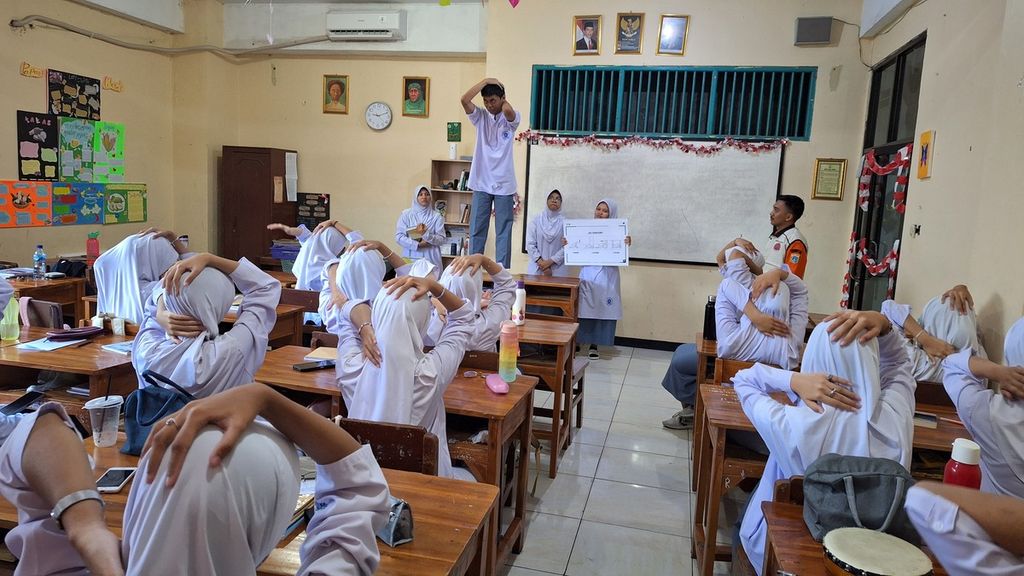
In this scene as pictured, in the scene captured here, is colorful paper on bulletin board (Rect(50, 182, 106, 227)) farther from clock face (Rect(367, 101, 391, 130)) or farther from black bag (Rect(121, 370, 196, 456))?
black bag (Rect(121, 370, 196, 456))

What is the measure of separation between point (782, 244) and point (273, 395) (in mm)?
4393

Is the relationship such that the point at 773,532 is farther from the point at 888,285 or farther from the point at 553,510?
the point at 888,285

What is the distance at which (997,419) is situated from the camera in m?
2.11

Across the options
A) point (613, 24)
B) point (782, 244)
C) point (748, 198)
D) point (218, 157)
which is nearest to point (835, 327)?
point (782, 244)

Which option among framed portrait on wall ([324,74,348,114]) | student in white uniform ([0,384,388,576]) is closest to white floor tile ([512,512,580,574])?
student in white uniform ([0,384,388,576])

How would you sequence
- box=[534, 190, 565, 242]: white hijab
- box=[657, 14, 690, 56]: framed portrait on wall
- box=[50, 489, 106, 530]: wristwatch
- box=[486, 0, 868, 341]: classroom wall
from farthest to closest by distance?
box=[534, 190, 565, 242]: white hijab
box=[657, 14, 690, 56]: framed portrait on wall
box=[486, 0, 868, 341]: classroom wall
box=[50, 489, 106, 530]: wristwatch

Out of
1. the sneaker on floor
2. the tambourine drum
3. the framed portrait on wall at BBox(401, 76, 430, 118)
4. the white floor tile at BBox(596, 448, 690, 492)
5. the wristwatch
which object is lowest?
the white floor tile at BBox(596, 448, 690, 492)

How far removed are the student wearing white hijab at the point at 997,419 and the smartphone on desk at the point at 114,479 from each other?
2.56 meters

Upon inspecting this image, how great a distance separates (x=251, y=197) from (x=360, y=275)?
15.2 feet

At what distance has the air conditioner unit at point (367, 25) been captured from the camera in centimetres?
747

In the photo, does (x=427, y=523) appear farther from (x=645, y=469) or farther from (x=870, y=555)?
(x=645, y=469)

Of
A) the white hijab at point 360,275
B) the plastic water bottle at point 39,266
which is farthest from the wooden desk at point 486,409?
the plastic water bottle at point 39,266

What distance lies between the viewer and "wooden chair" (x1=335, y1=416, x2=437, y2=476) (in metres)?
1.90

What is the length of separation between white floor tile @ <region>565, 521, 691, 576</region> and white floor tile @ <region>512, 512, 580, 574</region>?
0.04 m
